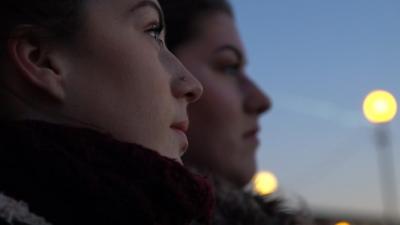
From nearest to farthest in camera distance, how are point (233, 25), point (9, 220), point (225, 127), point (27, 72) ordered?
1. point (9, 220)
2. point (27, 72)
3. point (225, 127)
4. point (233, 25)

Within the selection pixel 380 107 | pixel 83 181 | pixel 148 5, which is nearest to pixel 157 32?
pixel 148 5

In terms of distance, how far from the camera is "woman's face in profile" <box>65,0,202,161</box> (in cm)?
127

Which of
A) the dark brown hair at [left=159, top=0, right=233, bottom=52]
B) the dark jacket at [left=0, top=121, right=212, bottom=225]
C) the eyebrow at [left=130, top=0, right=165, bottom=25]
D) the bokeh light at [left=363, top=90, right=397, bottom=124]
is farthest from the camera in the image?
the bokeh light at [left=363, top=90, right=397, bottom=124]

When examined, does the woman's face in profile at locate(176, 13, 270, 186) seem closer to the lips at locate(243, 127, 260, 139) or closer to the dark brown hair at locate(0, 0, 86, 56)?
the lips at locate(243, 127, 260, 139)

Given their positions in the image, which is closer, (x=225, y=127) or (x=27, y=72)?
(x=27, y=72)

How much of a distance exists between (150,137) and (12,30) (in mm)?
301

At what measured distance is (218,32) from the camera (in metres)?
2.12

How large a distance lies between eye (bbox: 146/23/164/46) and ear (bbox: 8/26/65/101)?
8.1 inches

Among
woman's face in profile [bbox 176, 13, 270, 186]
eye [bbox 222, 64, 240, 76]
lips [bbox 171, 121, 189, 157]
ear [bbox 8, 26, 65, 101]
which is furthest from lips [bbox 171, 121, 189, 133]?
eye [bbox 222, 64, 240, 76]

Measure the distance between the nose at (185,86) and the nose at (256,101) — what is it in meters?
0.65

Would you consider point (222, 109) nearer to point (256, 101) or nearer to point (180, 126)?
point (256, 101)

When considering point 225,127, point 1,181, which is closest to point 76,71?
point 1,181

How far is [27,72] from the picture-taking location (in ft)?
4.17

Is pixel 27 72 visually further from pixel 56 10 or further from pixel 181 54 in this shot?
pixel 181 54
